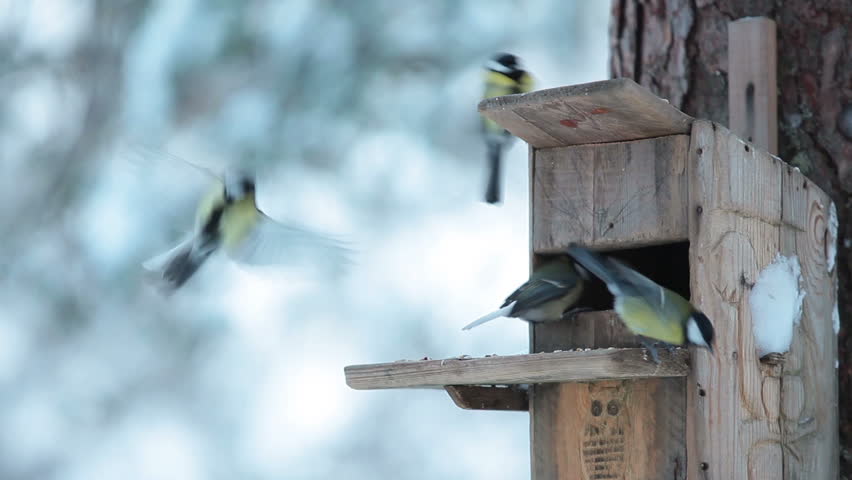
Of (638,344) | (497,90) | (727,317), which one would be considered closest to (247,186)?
(497,90)

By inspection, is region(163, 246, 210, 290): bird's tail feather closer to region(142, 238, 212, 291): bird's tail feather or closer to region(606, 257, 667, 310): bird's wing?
region(142, 238, 212, 291): bird's tail feather

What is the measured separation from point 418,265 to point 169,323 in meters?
1.31

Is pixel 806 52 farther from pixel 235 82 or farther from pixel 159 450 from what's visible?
pixel 159 450

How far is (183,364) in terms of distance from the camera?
6117 millimetres

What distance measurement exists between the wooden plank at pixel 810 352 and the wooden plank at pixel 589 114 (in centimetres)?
46

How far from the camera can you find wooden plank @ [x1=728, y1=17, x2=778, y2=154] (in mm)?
3254

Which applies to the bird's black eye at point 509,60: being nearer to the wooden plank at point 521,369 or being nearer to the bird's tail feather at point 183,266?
the bird's tail feather at point 183,266

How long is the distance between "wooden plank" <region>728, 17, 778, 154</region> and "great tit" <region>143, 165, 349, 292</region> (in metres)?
1.17

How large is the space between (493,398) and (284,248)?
3.33 feet

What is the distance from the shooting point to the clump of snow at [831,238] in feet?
10.1

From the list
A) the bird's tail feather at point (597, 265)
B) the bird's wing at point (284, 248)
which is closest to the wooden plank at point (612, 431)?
the bird's tail feather at point (597, 265)

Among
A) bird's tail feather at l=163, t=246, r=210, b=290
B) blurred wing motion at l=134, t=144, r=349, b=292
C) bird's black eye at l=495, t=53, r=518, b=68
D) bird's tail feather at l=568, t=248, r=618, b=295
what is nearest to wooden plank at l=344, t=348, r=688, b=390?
bird's tail feather at l=568, t=248, r=618, b=295

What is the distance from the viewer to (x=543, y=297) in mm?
2732

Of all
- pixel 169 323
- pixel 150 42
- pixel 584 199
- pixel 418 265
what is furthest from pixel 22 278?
pixel 584 199
